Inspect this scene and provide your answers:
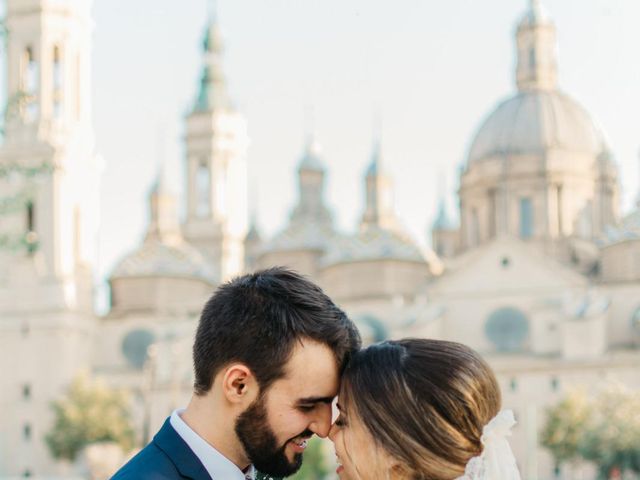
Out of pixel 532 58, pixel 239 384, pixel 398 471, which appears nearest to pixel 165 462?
pixel 239 384

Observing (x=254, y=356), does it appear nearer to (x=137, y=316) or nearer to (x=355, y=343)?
(x=355, y=343)

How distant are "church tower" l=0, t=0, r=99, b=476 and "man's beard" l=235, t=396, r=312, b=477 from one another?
178 feet

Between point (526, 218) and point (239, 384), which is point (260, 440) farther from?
point (526, 218)

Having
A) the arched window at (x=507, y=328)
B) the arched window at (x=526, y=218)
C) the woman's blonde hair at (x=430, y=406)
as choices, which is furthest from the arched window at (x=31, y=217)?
the woman's blonde hair at (x=430, y=406)

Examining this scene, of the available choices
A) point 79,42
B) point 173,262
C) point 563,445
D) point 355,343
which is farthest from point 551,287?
point 355,343

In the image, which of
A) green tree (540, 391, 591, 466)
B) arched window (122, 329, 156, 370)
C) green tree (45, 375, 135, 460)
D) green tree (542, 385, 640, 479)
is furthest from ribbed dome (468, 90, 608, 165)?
green tree (45, 375, 135, 460)

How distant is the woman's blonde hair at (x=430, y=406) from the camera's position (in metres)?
3.51

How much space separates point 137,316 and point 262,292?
58.9m

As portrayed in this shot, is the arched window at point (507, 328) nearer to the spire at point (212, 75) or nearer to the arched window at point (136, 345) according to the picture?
the arched window at point (136, 345)

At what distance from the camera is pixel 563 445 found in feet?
159

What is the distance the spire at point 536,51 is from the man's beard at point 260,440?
60924mm

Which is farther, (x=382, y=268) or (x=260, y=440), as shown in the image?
(x=382, y=268)

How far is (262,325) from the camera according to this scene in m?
Answer: 3.60

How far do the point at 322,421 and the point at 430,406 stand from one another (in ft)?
1.22
